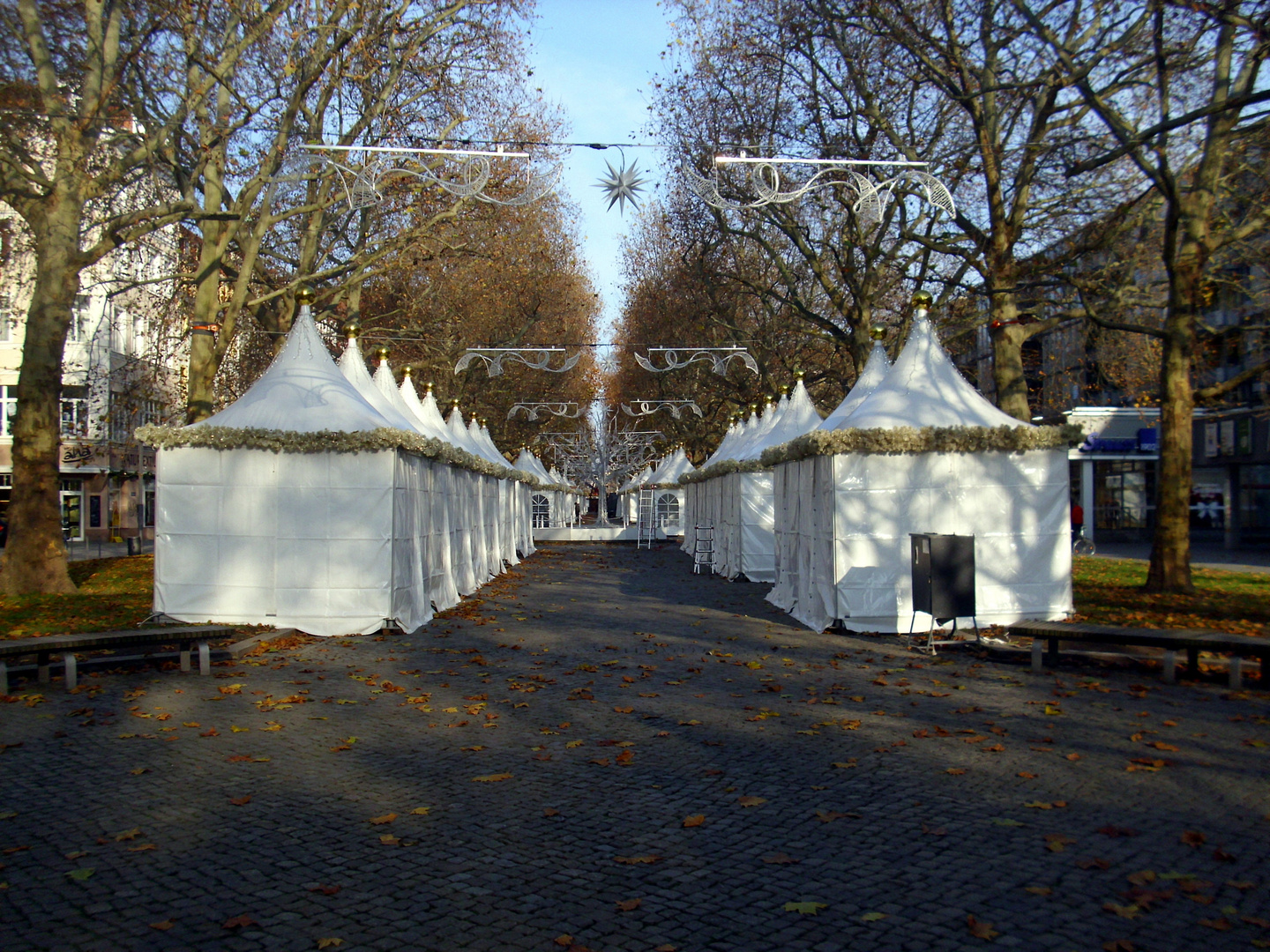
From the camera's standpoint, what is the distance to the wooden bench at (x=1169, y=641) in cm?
933

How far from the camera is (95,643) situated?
9773 millimetres

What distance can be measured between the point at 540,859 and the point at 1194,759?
4446 millimetres

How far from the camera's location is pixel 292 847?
16.9ft

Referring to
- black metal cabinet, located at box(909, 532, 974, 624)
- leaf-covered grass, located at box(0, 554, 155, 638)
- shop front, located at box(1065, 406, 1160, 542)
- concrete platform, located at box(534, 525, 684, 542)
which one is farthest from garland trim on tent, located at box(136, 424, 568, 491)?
concrete platform, located at box(534, 525, 684, 542)

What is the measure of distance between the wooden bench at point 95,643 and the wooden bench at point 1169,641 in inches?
326

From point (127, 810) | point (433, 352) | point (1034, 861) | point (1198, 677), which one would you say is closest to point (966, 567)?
point (1198, 677)

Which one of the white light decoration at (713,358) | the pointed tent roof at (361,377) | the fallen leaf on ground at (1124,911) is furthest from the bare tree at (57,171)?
the white light decoration at (713,358)

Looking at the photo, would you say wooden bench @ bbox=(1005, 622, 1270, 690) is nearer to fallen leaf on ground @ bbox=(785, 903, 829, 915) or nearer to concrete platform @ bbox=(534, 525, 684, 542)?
fallen leaf on ground @ bbox=(785, 903, 829, 915)

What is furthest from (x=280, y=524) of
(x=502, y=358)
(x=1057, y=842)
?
(x=502, y=358)

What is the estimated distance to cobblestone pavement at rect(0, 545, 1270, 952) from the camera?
4.20 meters

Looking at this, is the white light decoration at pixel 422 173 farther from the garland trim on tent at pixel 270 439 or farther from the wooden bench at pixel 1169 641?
the wooden bench at pixel 1169 641

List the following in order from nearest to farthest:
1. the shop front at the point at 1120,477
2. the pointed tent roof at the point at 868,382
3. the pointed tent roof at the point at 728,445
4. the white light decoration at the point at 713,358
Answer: the pointed tent roof at the point at 868,382
the pointed tent roof at the point at 728,445
the white light decoration at the point at 713,358
the shop front at the point at 1120,477

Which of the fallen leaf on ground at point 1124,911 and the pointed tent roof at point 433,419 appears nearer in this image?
the fallen leaf on ground at point 1124,911

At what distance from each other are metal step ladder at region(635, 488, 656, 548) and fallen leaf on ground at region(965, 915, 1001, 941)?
132 ft
